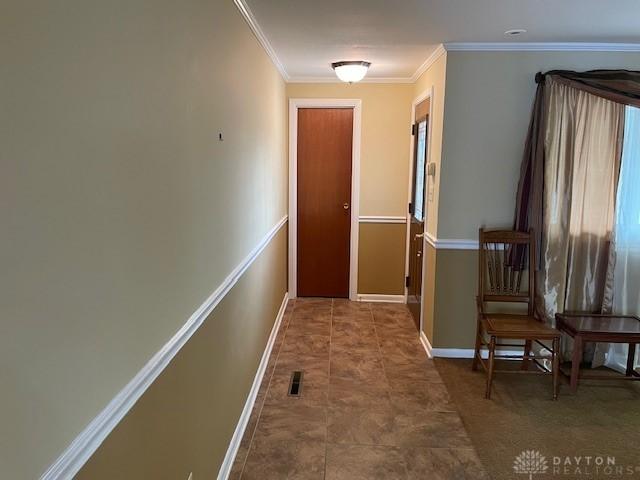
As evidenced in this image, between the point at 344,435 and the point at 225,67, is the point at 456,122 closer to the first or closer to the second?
the point at 225,67

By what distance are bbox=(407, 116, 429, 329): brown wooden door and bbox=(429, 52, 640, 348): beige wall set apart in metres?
0.52

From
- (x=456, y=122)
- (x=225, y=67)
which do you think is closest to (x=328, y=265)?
(x=456, y=122)

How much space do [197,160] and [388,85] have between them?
3.49 metres

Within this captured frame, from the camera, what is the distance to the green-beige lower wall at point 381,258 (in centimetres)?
511

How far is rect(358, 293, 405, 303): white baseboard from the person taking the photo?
521cm

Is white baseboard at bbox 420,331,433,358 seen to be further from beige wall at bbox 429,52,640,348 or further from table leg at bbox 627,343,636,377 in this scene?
table leg at bbox 627,343,636,377

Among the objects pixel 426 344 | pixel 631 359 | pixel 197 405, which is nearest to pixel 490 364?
pixel 426 344

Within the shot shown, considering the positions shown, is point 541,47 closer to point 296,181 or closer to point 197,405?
point 296,181

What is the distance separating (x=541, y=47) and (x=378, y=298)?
288 cm

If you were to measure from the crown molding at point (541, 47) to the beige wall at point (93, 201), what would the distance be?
2054mm

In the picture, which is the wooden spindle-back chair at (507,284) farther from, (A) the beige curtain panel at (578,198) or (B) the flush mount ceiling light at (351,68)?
(B) the flush mount ceiling light at (351,68)

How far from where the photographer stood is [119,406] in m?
1.12

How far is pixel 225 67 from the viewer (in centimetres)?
218

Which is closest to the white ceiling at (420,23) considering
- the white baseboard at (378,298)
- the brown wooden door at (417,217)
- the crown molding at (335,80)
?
the brown wooden door at (417,217)
